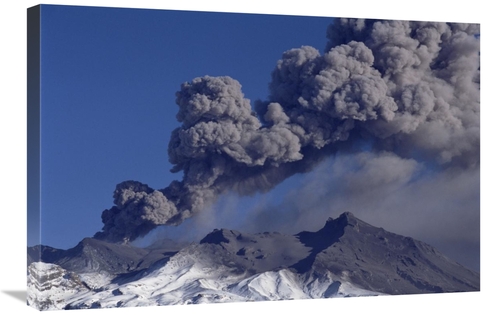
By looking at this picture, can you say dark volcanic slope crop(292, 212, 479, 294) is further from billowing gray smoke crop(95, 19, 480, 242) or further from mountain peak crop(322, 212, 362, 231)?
billowing gray smoke crop(95, 19, 480, 242)

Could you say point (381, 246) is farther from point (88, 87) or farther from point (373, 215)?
point (88, 87)

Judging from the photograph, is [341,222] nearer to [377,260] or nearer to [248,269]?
[377,260]

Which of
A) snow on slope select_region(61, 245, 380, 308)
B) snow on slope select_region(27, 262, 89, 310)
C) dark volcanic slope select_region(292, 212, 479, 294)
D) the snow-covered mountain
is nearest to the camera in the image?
snow on slope select_region(27, 262, 89, 310)

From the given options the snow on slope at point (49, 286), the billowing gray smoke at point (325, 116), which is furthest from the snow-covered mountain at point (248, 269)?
the billowing gray smoke at point (325, 116)

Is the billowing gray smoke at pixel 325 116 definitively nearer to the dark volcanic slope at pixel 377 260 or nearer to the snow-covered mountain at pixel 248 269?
the snow-covered mountain at pixel 248 269

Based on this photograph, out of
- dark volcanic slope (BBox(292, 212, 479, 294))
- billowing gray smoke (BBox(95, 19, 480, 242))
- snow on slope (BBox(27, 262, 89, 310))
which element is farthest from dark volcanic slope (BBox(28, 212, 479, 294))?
billowing gray smoke (BBox(95, 19, 480, 242))

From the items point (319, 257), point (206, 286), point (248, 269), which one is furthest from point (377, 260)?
point (206, 286)

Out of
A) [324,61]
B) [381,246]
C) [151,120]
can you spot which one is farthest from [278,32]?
[381,246]
